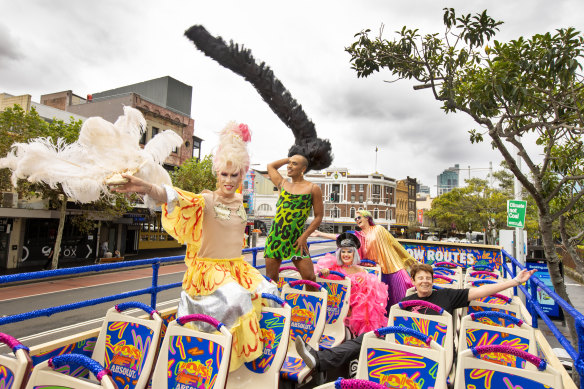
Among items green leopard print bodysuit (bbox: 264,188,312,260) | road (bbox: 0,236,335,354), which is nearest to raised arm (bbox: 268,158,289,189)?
green leopard print bodysuit (bbox: 264,188,312,260)

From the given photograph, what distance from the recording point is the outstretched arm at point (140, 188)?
193cm

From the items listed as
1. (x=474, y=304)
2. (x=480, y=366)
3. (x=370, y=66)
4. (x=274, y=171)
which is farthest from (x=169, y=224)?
(x=370, y=66)

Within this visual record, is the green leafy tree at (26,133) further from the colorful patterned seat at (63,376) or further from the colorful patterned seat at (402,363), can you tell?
the colorful patterned seat at (402,363)

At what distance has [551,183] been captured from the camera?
5680 millimetres

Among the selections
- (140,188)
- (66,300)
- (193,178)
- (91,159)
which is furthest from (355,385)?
(193,178)

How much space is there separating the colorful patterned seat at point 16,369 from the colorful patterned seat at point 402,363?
1622 mm

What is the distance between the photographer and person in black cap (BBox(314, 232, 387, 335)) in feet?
12.1

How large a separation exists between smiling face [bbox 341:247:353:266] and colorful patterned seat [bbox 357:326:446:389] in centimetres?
210

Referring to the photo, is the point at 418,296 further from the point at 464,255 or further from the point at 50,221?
the point at 50,221

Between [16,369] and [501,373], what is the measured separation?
2.22 meters

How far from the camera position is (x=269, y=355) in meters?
2.39

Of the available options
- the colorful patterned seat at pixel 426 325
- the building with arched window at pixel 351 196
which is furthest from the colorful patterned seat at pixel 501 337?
the building with arched window at pixel 351 196

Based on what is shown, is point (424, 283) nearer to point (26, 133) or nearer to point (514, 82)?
point (514, 82)

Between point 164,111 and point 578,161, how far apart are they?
24406mm
